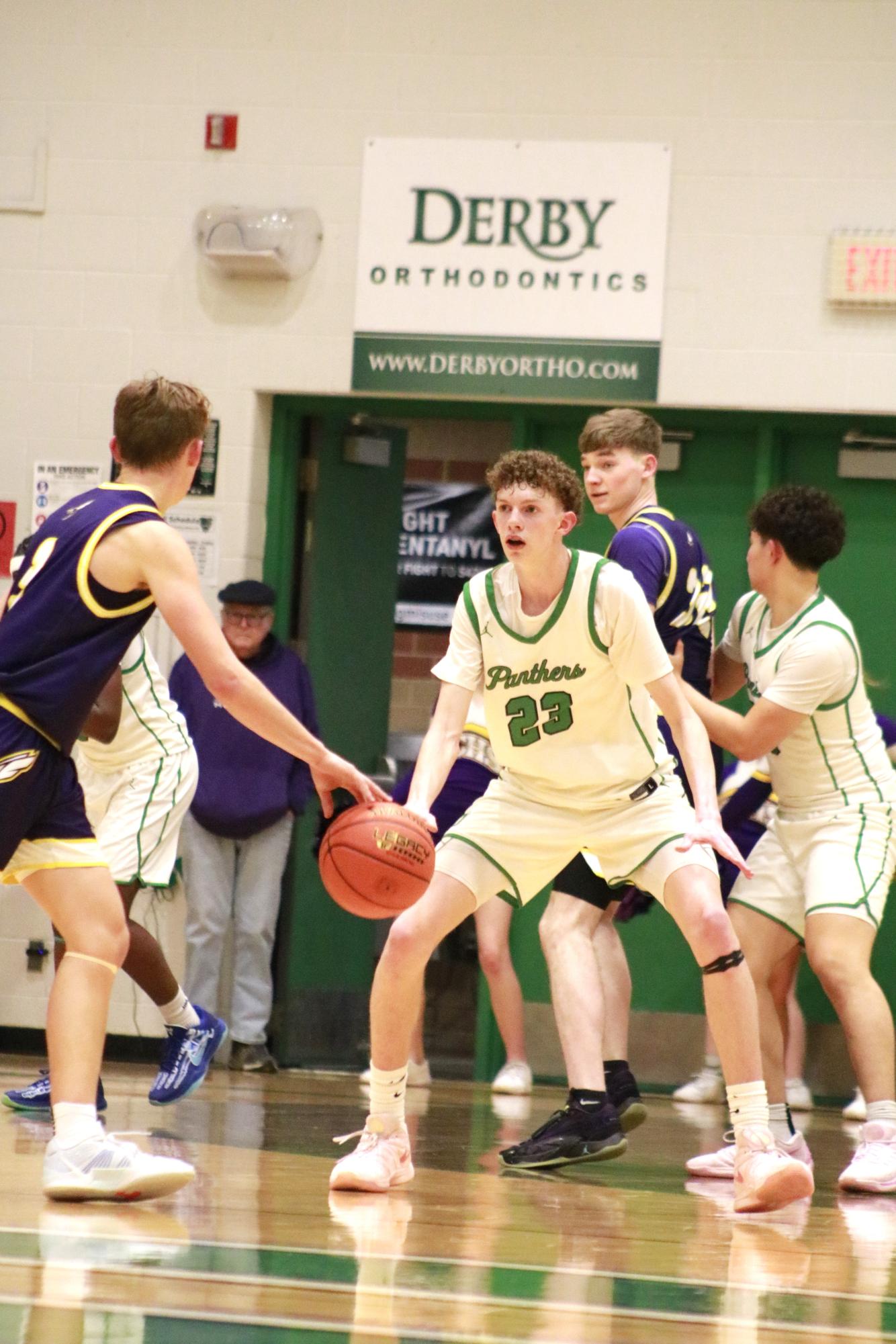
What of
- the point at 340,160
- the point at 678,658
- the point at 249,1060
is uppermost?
the point at 340,160

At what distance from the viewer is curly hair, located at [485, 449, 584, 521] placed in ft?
13.3

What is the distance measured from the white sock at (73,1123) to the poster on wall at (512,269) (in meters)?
4.38

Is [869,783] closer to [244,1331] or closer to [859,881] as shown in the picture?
[859,881]

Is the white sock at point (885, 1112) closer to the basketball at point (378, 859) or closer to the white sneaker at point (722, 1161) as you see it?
the white sneaker at point (722, 1161)

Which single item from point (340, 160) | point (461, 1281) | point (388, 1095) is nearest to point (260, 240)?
point (340, 160)

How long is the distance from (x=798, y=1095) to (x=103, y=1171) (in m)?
4.02

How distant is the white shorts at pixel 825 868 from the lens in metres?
4.71

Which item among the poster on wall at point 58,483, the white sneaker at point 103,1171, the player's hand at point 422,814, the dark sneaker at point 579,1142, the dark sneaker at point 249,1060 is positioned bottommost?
the dark sneaker at point 249,1060

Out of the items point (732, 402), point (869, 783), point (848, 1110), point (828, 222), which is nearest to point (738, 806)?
point (869, 783)

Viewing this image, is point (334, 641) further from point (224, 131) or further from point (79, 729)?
point (79, 729)

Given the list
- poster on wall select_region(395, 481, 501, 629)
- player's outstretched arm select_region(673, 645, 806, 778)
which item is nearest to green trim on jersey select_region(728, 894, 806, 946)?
player's outstretched arm select_region(673, 645, 806, 778)

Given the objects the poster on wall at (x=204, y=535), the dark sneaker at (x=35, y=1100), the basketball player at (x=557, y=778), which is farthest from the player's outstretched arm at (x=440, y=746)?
the poster on wall at (x=204, y=535)

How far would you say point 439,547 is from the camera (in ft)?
32.9

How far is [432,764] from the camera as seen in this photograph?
404 cm
